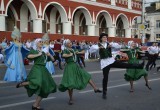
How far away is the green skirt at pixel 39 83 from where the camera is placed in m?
7.96

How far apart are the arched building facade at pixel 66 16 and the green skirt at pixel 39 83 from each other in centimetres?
2167

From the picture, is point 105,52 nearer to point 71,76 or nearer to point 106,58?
point 106,58

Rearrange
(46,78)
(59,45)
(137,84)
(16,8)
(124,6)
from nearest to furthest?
(46,78) → (137,84) → (59,45) → (16,8) → (124,6)

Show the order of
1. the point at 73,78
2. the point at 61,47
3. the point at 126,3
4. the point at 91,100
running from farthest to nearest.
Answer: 1. the point at 126,3
2. the point at 61,47
3. the point at 91,100
4. the point at 73,78

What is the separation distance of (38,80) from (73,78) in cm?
123

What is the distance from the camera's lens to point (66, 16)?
3766 centimetres

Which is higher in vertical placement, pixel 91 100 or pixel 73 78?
pixel 73 78

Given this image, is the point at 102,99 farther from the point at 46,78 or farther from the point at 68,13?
the point at 68,13

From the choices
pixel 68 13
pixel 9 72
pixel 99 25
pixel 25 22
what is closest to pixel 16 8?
pixel 25 22

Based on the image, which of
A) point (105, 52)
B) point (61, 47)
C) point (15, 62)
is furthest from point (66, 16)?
point (105, 52)

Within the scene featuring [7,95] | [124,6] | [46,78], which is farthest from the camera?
[124,6]

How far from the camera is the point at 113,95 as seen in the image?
417 inches

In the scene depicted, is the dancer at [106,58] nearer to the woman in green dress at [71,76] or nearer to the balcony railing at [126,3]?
the woman in green dress at [71,76]

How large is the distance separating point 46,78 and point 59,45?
44.3ft
